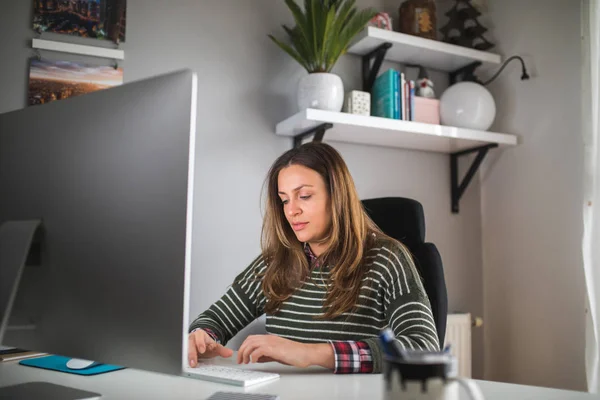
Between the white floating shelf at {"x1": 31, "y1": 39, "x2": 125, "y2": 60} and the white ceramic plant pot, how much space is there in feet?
2.35

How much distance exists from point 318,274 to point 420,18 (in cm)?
151

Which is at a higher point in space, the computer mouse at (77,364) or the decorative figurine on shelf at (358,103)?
the decorative figurine on shelf at (358,103)

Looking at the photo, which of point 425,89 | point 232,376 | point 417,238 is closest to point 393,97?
point 425,89

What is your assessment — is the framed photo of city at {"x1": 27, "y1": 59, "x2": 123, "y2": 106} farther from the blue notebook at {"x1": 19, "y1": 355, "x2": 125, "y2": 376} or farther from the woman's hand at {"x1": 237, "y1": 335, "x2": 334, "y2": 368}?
the woman's hand at {"x1": 237, "y1": 335, "x2": 334, "y2": 368}

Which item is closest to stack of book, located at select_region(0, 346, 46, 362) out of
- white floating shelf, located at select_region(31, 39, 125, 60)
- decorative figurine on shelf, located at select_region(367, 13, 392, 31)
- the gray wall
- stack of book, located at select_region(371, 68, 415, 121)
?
the gray wall

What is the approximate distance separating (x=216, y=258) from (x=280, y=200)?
700mm

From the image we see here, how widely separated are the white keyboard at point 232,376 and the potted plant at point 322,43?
1.25 meters

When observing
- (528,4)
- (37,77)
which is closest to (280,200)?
(37,77)

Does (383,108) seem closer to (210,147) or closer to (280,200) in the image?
(210,147)

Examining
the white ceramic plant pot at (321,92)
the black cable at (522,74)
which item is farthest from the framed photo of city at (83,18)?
the black cable at (522,74)

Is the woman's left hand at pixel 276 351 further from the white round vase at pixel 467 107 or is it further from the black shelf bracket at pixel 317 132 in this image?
the white round vase at pixel 467 107

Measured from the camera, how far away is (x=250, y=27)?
218cm

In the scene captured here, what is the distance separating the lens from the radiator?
86.4 inches

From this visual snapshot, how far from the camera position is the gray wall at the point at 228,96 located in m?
1.97
